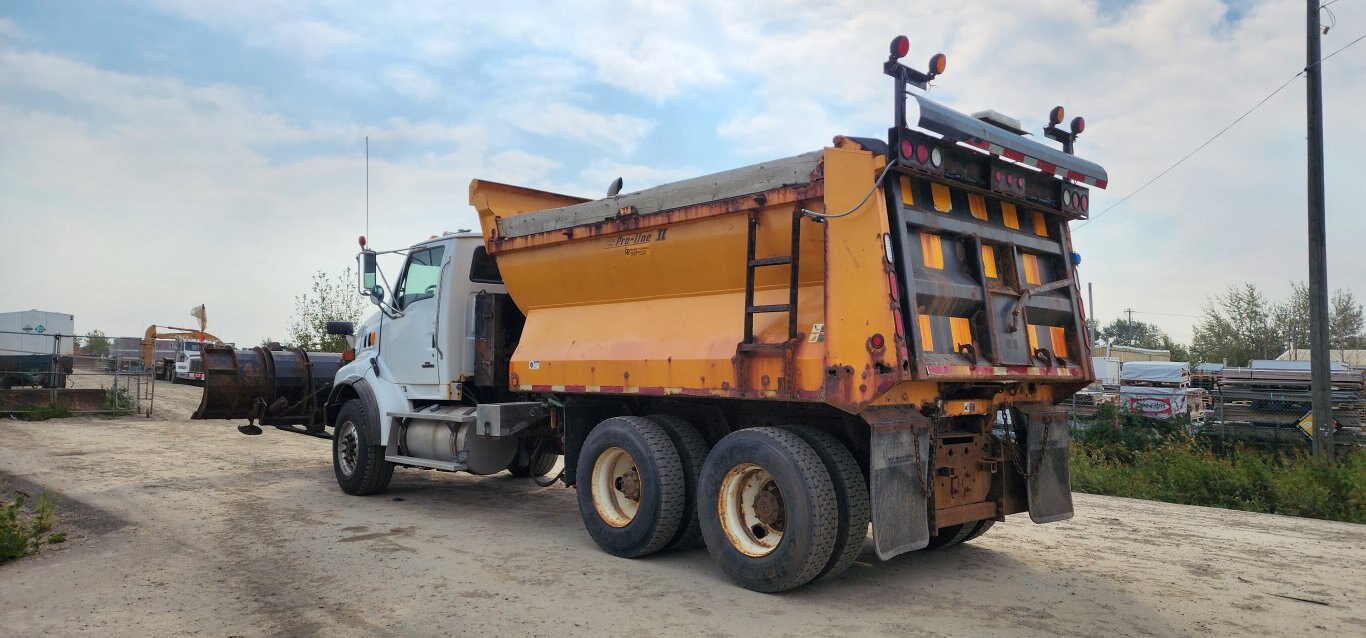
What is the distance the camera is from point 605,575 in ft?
20.0

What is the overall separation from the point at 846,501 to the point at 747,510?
2.37 ft

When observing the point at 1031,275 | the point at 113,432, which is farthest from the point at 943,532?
the point at 113,432

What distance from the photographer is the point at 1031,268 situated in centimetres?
667

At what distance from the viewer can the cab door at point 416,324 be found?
30.0ft

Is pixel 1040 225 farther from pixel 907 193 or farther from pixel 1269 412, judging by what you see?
pixel 1269 412

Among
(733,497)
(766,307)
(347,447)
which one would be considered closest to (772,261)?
(766,307)

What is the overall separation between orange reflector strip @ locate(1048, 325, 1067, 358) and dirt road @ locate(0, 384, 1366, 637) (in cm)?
154

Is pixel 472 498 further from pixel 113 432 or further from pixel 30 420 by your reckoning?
pixel 30 420

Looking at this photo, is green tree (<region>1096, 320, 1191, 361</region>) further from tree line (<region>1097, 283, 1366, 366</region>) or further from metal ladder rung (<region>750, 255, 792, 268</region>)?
metal ladder rung (<region>750, 255, 792, 268</region>)

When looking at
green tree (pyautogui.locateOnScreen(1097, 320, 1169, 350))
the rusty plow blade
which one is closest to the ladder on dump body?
the rusty plow blade

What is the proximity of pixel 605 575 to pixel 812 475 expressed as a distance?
1718 mm

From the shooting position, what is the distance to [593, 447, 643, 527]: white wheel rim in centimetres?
682

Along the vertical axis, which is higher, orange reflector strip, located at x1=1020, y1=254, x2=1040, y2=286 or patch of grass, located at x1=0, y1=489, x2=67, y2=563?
orange reflector strip, located at x1=1020, y1=254, x2=1040, y2=286

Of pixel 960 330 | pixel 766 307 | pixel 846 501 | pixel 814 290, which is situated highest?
pixel 814 290
